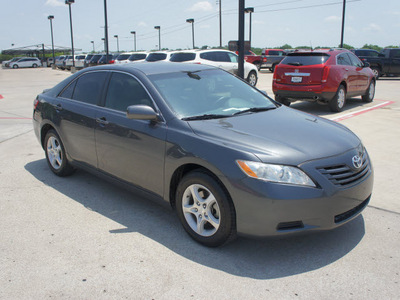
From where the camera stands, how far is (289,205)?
308cm

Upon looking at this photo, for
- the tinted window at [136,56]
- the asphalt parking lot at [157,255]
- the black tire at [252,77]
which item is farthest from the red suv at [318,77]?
the tinted window at [136,56]

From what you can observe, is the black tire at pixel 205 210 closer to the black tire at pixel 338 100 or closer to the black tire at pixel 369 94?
the black tire at pixel 338 100

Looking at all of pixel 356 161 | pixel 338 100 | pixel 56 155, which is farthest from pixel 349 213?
pixel 338 100

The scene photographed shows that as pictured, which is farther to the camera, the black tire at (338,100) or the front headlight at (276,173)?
the black tire at (338,100)

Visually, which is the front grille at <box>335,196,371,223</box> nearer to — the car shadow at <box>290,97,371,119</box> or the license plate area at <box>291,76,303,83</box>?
the car shadow at <box>290,97,371,119</box>

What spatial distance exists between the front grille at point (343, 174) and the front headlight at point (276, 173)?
0.18 metres

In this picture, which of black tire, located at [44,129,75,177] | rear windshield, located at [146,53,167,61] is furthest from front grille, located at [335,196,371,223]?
rear windshield, located at [146,53,167,61]

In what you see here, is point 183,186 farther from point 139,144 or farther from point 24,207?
point 24,207

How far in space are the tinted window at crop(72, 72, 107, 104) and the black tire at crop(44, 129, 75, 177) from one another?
28.3 inches

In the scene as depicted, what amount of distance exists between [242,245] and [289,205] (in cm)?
76

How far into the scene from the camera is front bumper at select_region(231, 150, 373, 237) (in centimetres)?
308

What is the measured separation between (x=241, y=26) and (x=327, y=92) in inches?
128

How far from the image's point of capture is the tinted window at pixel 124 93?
4.24 metres

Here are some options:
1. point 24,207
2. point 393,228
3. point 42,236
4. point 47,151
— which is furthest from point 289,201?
point 47,151
